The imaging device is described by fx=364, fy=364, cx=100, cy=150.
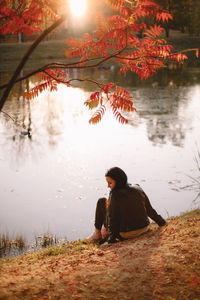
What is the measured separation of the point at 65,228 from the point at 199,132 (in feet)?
27.1

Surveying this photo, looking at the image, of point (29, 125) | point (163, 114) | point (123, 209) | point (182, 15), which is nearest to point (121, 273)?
point (123, 209)

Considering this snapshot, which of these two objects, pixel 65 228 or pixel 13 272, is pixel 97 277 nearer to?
pixel 13 272

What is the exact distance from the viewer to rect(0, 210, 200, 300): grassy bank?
10.5ft

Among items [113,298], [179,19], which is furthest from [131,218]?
[179,19]

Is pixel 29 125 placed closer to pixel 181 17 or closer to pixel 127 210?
pixel 127 210

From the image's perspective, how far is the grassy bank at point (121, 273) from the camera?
10.5 ft

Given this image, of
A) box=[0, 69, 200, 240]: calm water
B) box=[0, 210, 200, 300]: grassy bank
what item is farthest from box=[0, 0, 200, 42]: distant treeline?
box=[0, 210, 200, 300]: grassy bank

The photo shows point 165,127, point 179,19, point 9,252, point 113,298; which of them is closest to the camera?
point 113,298

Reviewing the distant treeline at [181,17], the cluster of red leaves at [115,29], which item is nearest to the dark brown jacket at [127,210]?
the cluster of red leaves at [115,29]

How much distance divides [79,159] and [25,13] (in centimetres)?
749

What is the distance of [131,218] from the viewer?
178 inches

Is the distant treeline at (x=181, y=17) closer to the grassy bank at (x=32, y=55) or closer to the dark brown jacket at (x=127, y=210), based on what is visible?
the grassy bank at (x=32, y=55)

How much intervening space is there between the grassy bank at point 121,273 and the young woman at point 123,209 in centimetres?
16

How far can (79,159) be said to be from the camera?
10977mm
